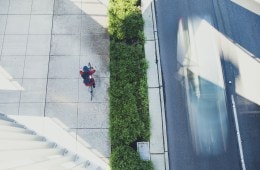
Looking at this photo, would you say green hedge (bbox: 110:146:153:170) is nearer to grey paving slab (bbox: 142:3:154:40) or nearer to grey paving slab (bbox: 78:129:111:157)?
grey paving slab (bbox: 78:129:111:157)

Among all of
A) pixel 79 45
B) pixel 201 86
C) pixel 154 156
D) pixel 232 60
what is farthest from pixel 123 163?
pixel 232 60

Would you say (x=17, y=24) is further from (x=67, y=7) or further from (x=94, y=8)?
(x=94, y=8)

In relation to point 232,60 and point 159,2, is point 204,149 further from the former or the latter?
point 159,2

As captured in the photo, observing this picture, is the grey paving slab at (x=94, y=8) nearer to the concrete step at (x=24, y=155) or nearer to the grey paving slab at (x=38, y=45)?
the grey paving slab at (x=38, y=45)

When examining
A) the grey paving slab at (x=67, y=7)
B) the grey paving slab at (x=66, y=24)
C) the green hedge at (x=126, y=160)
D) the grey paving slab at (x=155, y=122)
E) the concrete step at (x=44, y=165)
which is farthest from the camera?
the grey paving slab at (x=67, y=7)

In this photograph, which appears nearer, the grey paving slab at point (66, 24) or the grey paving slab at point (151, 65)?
the grey paving slab at point (151, 65)

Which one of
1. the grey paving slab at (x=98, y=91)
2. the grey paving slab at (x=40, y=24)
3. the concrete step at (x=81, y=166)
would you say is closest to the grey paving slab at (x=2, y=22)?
the grey paving slab at (x=40, y=24)
